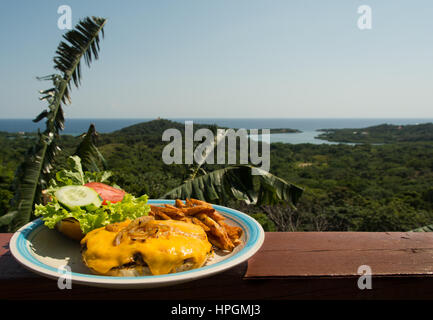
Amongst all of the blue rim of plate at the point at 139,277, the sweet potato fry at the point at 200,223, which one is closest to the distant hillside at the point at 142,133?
the sweet potato fry at the point at 200,223

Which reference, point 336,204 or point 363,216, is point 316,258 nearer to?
point 363,216

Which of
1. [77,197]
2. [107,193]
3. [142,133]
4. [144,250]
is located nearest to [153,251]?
[144,250]

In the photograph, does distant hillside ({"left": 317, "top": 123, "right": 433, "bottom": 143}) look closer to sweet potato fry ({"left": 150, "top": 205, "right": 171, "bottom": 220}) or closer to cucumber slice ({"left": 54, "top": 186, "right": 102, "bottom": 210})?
sweet potato fry ({"left": 150, "top": 205, "right": 171, "bottom": 220})

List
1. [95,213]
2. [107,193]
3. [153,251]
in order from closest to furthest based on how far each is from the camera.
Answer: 1. [153,251]
2. [95,213]
3. [107,193]

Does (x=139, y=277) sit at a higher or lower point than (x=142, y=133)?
lower

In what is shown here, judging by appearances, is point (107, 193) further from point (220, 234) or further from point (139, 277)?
point (139, 277)

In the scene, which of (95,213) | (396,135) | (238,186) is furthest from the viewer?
(396,135)

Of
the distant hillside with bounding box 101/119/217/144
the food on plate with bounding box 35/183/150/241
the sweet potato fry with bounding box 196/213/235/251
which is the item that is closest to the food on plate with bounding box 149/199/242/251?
the sweet potato fry with bounding box 196/213/235/251
